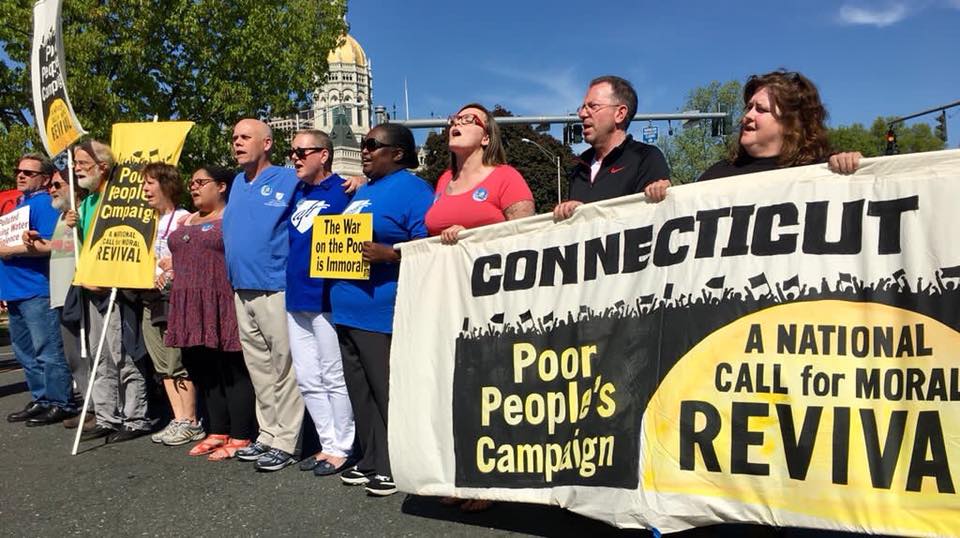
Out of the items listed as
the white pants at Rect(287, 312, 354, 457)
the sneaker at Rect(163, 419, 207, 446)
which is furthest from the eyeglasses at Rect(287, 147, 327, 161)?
the sneaker at Rect(163, 419, 207, 446)

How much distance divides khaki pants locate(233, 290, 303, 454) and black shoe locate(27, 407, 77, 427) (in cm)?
231

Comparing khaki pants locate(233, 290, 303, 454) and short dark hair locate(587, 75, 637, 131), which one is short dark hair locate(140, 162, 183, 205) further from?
short dark hair locate(587, 75, 637, 131)

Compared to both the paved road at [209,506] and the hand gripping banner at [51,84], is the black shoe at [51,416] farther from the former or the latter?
the hand gripping banner at [51,84]

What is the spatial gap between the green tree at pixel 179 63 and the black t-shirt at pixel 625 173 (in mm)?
12976

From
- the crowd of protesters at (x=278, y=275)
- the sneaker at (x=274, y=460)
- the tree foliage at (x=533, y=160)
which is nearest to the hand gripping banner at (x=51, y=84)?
the crowd of protesters at (x=278, y=275)

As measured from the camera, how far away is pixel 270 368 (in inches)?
173

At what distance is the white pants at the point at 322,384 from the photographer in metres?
4.10

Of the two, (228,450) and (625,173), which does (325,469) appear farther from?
(625,173)

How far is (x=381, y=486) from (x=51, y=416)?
348cm

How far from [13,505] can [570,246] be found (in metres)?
3.16

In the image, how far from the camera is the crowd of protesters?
3330 mm

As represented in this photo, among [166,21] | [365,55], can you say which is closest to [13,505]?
[166,21]

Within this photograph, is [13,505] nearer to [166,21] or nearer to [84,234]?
[84,234]

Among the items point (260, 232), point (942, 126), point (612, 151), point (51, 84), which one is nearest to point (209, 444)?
point (260, 232)
